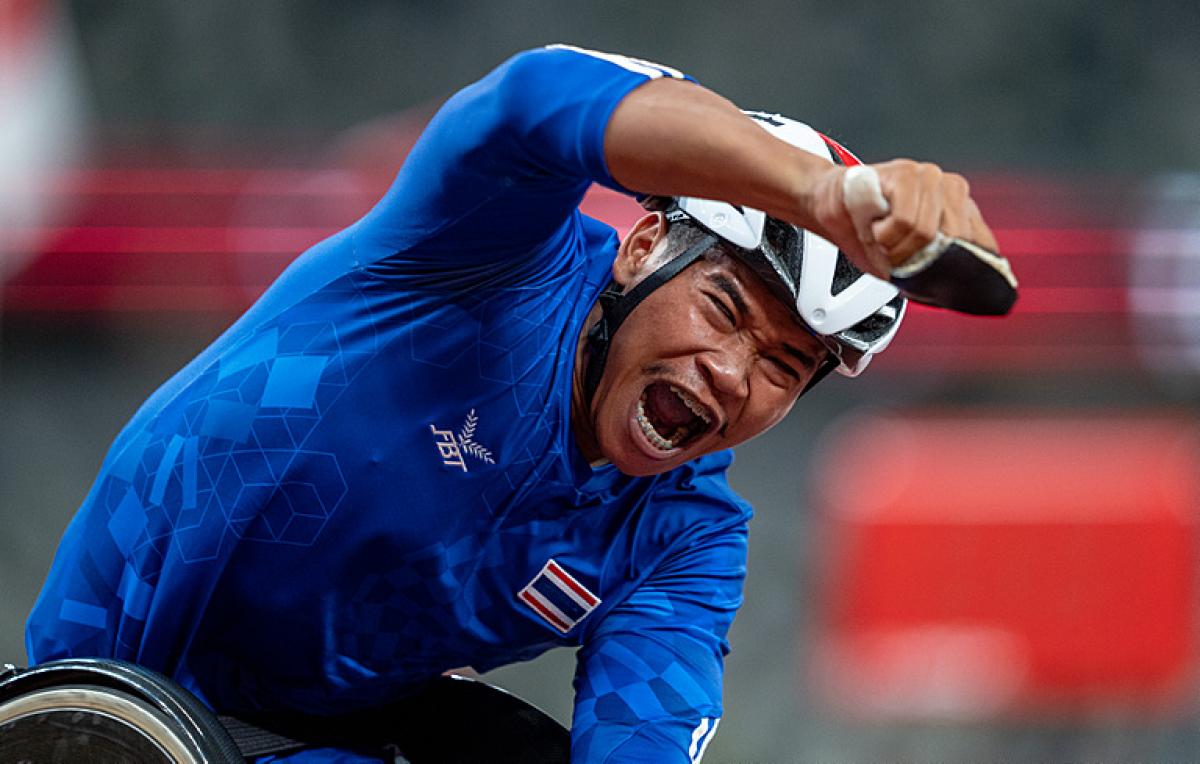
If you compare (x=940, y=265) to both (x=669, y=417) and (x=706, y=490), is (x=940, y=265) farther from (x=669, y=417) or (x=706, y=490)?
(x=706, y=490)

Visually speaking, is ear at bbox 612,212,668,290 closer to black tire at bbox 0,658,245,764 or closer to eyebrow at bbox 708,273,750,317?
eyebrow at bbox 708,273,750,317

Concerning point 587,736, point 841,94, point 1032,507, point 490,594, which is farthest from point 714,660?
point 841,94

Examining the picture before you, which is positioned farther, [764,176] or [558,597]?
[558,597]

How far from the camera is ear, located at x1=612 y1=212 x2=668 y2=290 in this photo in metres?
1.76

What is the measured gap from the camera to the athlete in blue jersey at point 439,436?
1.63 meters

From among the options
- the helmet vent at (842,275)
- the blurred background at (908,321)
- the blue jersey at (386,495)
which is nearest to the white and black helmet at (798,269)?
the helmet vent at (842,275)

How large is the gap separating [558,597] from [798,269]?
53 centimetres

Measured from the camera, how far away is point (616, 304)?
1.74 m

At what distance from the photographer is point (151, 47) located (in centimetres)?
469

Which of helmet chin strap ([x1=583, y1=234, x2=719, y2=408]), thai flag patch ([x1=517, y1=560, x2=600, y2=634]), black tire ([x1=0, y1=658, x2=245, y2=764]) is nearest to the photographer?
black tire ([x1=0, y1=658, x2=245, y2=764])

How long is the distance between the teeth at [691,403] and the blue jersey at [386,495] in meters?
0.13

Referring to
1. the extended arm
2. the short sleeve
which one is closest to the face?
the short sleeve

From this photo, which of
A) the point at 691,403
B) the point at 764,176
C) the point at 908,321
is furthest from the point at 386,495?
the point at 908,321

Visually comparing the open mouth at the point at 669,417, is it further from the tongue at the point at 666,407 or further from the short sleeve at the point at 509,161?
the short sleeve at the point at 509,161
